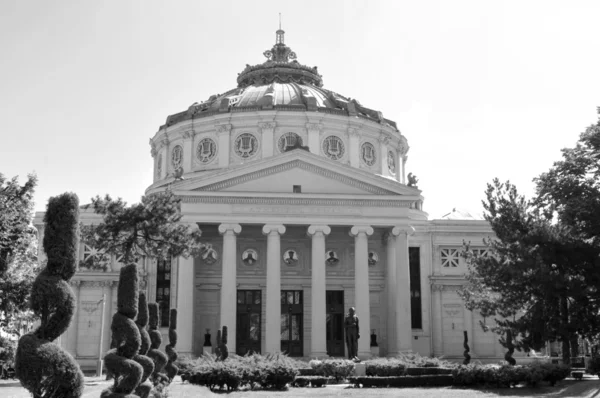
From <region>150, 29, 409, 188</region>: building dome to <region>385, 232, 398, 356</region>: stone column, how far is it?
1146cm

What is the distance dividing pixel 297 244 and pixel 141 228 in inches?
784

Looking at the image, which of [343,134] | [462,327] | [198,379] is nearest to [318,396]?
[198,379]

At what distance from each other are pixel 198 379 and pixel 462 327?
37.0m

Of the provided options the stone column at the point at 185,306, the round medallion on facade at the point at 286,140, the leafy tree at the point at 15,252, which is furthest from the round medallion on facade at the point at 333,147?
the leafy tree at the point at 15,252

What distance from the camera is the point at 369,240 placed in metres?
63.6

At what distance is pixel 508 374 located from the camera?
34875 mm

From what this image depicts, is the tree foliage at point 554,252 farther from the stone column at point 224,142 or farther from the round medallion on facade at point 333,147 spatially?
the stone column at point 224,142

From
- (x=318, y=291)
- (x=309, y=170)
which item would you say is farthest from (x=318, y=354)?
(x=309, y=170)

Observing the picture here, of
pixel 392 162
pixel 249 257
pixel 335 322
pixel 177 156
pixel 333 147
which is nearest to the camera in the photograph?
pixel 335 322

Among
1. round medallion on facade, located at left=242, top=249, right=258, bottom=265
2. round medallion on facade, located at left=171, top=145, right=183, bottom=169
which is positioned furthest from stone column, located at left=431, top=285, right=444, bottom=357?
round medallion on facade, located at left=171, top=145, right=183, bottom=169

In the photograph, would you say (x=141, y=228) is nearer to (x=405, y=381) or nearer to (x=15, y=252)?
(x=15, y=252)

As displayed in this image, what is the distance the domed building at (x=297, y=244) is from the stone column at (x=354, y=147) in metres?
0.19

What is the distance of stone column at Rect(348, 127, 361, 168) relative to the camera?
7044 centimetres

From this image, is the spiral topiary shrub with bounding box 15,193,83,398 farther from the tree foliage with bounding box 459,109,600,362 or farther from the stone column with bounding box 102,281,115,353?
the stone column with bounding box 102,281,115,353
